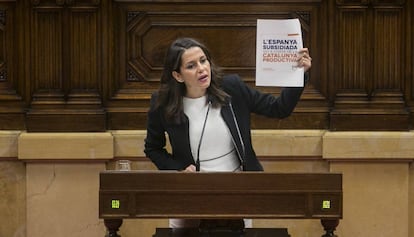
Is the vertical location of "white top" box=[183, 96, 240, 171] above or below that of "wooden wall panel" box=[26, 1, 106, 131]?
below

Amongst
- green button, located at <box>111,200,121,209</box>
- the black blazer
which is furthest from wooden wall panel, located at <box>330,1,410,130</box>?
green button, located at <box>111,200,121,209</box>

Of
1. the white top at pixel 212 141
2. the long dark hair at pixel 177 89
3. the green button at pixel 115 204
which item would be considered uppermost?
the long dark hair at pixel 177 89

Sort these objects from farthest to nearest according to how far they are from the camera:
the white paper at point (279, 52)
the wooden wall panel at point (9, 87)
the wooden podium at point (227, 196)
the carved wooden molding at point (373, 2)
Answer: the wooden wall panel at point (9, 87) → the carved wooden molding at point (373, 2) → the white paper at point (279, 52) → the wooden podium at point (227, 196)

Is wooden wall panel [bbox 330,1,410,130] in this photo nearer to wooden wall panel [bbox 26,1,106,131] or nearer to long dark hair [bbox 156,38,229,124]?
wooden wall panel [bbox 26,1,106,131]

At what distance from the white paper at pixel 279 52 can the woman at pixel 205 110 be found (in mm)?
56

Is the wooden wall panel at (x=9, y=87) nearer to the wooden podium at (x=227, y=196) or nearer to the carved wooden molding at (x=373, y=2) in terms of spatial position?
the carved wooden molding at (x=373, y=2)

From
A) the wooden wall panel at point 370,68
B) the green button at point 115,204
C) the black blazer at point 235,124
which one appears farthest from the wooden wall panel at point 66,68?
the green button at point 115,204

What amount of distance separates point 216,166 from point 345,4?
2.37 metres

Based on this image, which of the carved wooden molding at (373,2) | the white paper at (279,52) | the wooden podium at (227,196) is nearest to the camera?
the wooden podium at (227,196)

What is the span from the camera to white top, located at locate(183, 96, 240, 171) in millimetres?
4258

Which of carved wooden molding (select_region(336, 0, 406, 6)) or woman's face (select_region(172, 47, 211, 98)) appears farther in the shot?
carved wooden molding (select_region(336, 0, 406, 6))

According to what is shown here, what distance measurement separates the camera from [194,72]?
169 inches

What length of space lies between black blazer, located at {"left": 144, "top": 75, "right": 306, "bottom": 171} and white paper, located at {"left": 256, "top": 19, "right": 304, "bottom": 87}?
0.09 meters

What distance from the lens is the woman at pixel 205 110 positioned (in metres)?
4.27
